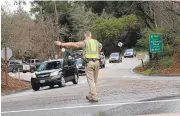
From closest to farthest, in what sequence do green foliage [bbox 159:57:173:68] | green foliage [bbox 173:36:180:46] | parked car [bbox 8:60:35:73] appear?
green foliage [bbox 159:57:173:68]
green foliage [bbox 173:36:180:46]
parked car [bbox 8:60:35:73]

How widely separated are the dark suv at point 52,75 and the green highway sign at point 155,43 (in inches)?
605

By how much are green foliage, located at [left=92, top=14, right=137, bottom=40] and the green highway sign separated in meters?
48.8

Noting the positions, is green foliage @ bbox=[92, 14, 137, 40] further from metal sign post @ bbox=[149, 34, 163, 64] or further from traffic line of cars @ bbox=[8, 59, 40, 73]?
metal sign post @ bbox=[149, 34, 163, 64]

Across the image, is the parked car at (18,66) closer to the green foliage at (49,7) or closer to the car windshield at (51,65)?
the green foliage at (49,7)

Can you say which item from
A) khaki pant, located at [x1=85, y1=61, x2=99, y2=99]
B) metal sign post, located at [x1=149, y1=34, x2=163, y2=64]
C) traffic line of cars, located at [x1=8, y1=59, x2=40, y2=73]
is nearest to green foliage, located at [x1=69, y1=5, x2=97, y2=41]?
traffic line of cars, located at [x1=8, y1=59, x2=40, y2=73]

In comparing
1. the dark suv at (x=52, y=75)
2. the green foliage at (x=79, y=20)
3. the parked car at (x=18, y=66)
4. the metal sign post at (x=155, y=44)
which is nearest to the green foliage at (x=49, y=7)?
the green foliage at (x=79, y=20)

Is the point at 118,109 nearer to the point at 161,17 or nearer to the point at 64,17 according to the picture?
the point at 161,17

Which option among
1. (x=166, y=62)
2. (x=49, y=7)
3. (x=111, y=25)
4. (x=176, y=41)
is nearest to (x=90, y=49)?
(x=166, y=62)

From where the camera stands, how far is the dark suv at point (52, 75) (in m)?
27.2

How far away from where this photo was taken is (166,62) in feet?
144

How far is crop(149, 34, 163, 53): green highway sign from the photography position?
42906mm

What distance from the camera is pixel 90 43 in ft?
37.6

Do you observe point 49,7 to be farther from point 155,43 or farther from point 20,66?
point 155,43

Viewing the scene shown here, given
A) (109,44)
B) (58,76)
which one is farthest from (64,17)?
(58,76)
